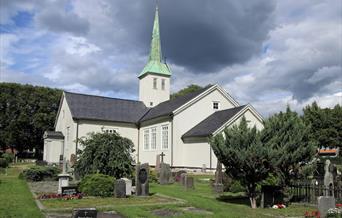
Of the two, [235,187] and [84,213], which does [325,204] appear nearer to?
[235,187]

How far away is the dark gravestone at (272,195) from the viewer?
546 inches

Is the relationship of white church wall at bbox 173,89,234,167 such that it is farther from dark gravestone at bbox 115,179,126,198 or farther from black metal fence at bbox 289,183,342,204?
black metal fence at bbox 289,183,342,204

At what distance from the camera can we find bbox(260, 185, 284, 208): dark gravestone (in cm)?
1388

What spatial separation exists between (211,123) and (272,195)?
1981 cm

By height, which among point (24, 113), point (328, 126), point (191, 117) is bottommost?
point (191, 117)

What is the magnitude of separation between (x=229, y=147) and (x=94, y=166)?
29.4ft

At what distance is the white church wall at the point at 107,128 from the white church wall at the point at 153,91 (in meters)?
5.21

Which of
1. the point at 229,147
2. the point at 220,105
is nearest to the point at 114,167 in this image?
the point at 229,147

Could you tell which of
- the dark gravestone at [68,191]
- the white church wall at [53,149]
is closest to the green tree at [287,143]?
the dark gravestone at [68,191]

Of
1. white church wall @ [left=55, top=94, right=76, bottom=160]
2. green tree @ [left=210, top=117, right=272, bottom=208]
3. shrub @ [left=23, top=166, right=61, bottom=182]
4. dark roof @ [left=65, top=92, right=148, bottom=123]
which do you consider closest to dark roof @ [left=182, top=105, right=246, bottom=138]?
dark roof @ [left=65, top=92, right=148, bottom=123]

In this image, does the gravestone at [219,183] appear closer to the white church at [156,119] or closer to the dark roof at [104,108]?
the white church at [156,119]

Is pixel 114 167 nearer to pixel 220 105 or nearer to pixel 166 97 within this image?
pixel 220 105

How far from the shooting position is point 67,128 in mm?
42500

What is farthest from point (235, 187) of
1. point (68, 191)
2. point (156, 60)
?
point (156, 60)
